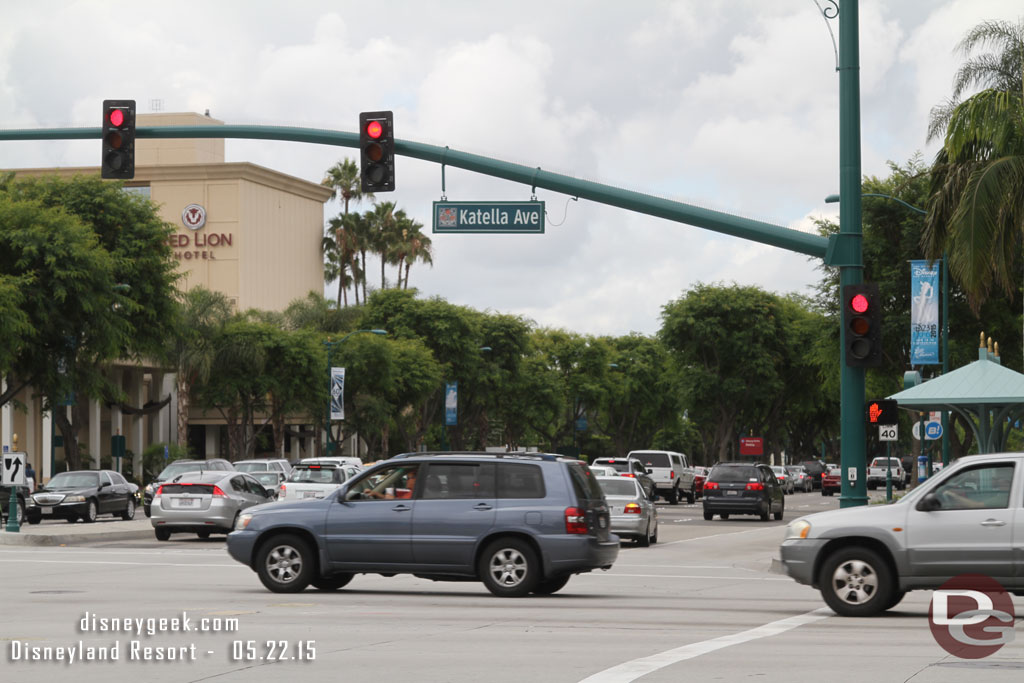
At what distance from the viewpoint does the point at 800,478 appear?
270ft

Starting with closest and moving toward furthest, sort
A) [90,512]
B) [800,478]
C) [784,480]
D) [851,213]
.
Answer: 1. [851,213]
2. [90,512]
3. [784,480]
4. [800,478]

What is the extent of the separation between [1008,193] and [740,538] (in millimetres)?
11343

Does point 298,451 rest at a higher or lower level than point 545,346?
lower

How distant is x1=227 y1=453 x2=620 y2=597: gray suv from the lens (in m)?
16.7

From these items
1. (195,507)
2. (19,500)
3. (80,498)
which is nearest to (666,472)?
(80,498)

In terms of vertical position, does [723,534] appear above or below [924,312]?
below

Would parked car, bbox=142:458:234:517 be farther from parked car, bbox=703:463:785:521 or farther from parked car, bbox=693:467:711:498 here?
parked car, bbox=693:467:711:498

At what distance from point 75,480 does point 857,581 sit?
2890 cm

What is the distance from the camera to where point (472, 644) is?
11.9 meters

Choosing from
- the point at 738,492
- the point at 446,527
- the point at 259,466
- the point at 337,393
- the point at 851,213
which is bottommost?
the point at 738,492

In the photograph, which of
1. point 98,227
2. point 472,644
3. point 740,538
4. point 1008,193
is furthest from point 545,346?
point 472,644

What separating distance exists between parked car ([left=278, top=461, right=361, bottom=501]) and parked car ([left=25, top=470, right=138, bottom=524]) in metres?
7.22

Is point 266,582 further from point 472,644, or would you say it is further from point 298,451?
point 298,451

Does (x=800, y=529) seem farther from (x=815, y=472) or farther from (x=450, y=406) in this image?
(x=815, y=472)
